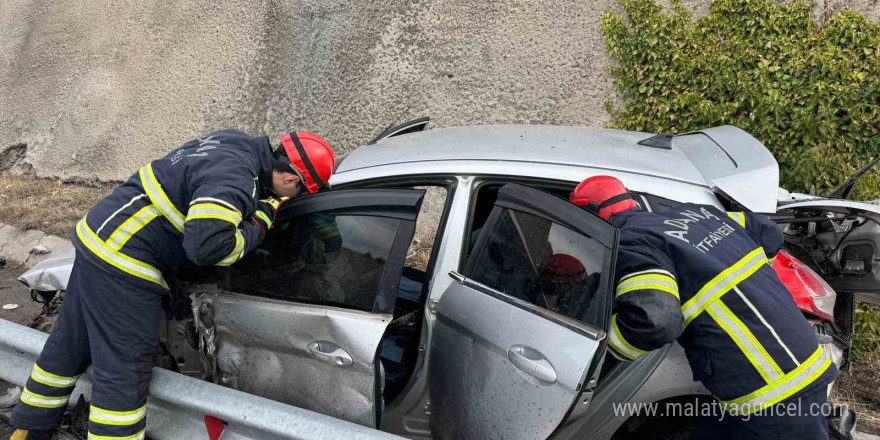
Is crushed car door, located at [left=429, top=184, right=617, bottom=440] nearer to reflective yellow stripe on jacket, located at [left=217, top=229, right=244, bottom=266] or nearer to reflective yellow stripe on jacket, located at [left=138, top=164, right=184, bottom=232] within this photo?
reflective yellow stripe on jacket, located at [left=217, top=229, right=244, bottom=266]

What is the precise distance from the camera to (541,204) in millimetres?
2156

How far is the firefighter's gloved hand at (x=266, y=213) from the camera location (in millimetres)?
2495

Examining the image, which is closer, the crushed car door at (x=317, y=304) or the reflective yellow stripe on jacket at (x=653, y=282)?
the reflective yellow stripe on jacket at (x=653, y=282)

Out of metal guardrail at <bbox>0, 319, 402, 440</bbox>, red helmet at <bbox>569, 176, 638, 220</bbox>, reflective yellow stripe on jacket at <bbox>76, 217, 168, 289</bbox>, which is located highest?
red helmet at <bbox>569, 176, 638, 220</bbox>

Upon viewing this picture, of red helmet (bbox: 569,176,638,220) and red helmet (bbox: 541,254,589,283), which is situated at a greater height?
red helmet (bbox: 569,176,638,220)

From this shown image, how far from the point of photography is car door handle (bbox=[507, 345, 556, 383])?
2018mm

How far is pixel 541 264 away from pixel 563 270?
0.30ft

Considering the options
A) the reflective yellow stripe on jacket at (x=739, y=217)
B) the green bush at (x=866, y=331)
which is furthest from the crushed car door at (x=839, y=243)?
the green bush at (x=866, y=331)

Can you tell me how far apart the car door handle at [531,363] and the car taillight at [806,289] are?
1035 millimetres

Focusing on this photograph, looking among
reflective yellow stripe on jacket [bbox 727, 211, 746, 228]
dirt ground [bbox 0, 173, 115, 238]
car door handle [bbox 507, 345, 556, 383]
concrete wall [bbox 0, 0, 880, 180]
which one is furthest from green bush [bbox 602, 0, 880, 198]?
dirt ground [bbox 0, 173, 115, 238]

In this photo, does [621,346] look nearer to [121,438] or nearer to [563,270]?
[563,270]

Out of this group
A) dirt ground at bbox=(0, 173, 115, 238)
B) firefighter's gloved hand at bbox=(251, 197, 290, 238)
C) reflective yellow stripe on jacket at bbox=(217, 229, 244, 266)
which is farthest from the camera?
dirt ground at bbox=(0, 173, 115, 238)

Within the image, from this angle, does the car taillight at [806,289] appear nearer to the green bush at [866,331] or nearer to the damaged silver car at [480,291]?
the damaged silver car at [480,291]

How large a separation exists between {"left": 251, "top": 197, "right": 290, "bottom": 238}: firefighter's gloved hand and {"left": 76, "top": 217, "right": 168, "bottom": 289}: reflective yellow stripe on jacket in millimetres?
484
